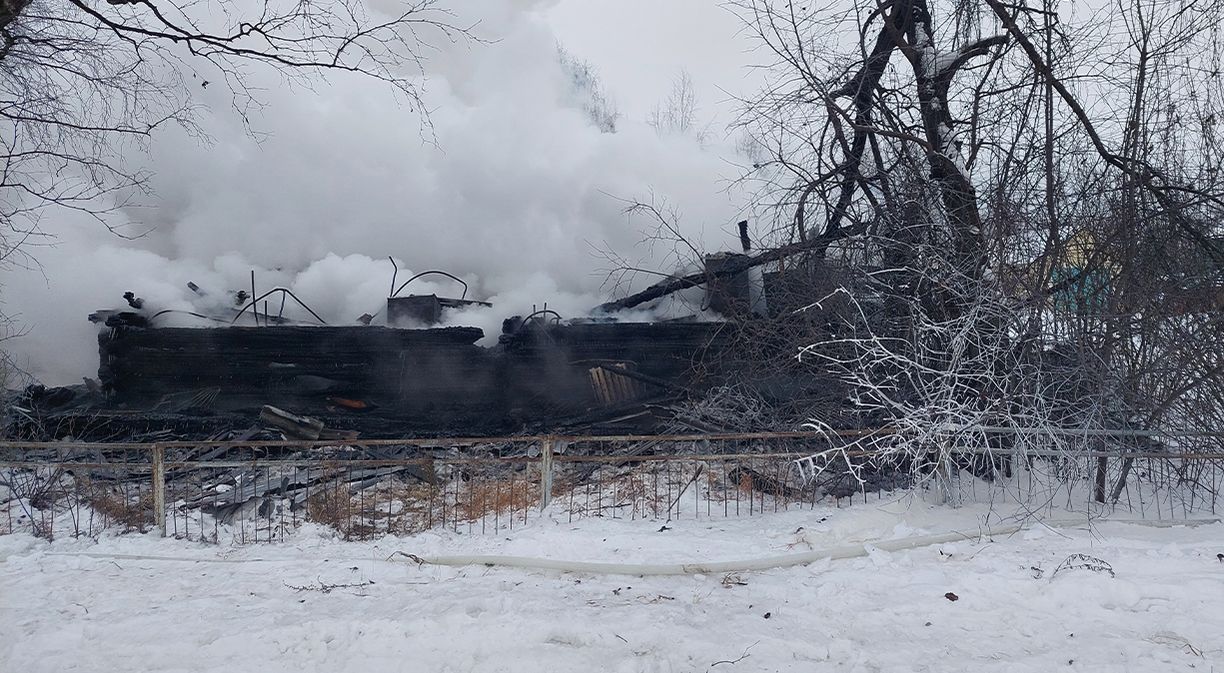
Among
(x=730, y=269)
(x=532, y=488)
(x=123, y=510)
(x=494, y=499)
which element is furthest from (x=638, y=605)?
(x=730, y=269)

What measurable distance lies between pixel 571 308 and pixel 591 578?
9987 mm

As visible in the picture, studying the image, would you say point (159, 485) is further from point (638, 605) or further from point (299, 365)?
point (299, 365)

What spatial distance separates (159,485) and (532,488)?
11.3ft

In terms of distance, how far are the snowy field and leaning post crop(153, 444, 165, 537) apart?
0.40 metres

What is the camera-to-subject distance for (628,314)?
42.8 ft

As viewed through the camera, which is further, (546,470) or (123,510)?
(123,510)

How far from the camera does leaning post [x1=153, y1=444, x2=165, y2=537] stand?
219 inches

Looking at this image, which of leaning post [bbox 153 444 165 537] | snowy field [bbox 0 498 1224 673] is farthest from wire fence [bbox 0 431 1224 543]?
snowy field [bbox 0 498 1224 673]

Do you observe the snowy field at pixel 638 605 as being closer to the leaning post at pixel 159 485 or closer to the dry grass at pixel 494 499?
the leaning post at pixel 159 485

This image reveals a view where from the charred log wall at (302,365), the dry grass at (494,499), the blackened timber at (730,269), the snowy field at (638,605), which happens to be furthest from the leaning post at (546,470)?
the charred log wall at (302,365)

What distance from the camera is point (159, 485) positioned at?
563 centimetres

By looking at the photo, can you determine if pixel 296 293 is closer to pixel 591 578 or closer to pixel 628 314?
pixel 628 314

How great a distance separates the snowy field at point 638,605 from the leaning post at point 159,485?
396 millimetres

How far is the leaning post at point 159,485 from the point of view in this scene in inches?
219
